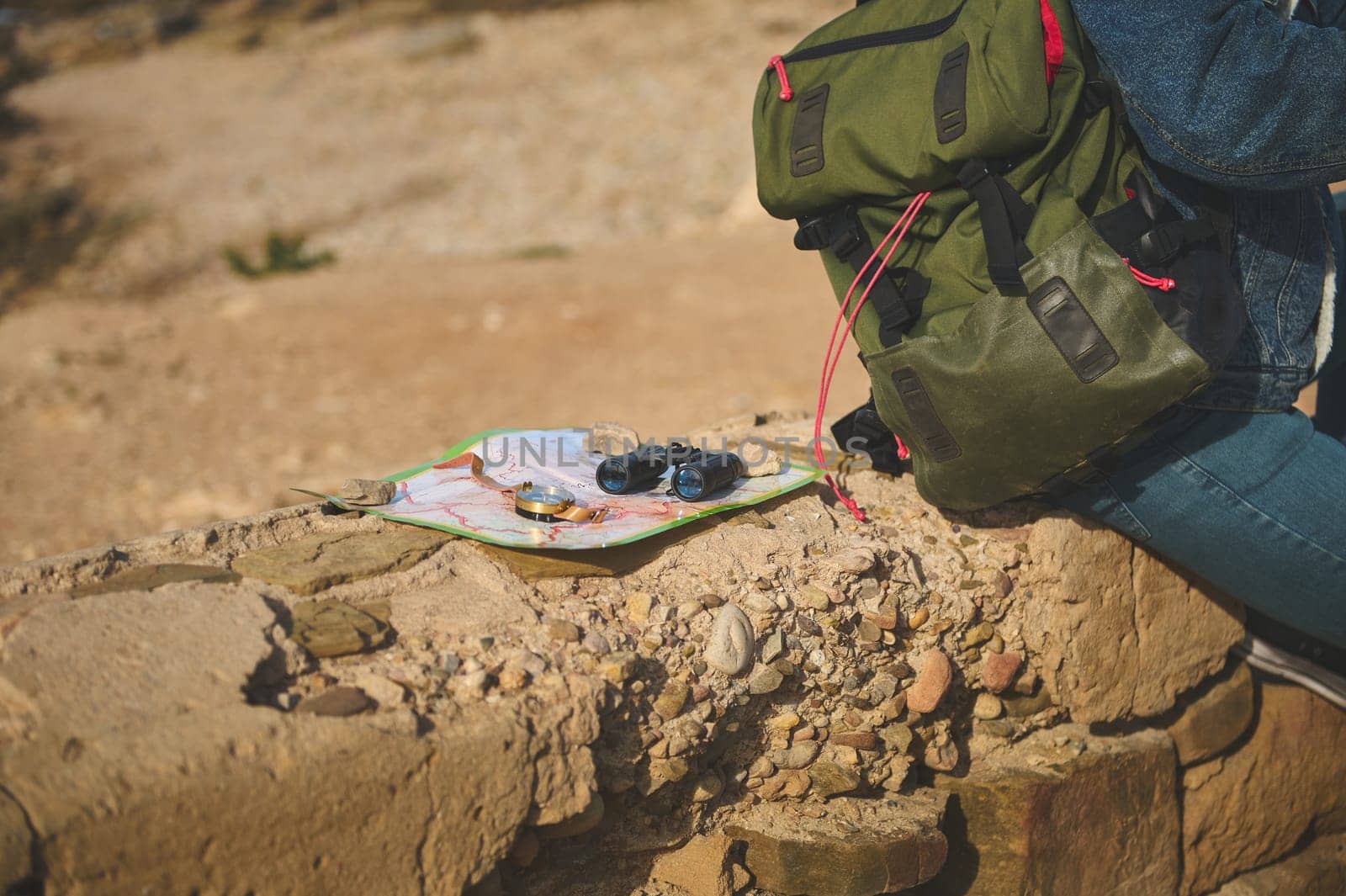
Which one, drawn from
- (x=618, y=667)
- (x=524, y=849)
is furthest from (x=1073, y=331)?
(x=524, y=849)

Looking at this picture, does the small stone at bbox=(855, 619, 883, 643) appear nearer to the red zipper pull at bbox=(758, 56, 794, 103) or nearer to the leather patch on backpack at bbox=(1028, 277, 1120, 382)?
the leather patch on backpack at bbox=(1028, 277, 1120, 382)

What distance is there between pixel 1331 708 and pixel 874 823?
123cm

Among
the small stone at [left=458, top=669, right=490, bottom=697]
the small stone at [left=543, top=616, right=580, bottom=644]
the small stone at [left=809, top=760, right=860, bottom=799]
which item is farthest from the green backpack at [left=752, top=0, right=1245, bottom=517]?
the small stone at [left=458, top=669, right=490, bottom=697]

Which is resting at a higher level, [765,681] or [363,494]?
[363,494]

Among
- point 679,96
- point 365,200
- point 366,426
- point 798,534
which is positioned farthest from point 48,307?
point 798,534

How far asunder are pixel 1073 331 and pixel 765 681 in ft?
2.44

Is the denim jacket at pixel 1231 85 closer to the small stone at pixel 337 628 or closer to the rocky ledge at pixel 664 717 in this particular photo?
the rocky ledge at pixel 664 717

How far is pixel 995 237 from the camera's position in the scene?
1.80 m

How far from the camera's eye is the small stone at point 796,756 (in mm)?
2039

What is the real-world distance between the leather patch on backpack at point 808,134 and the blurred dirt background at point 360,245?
9.99ft

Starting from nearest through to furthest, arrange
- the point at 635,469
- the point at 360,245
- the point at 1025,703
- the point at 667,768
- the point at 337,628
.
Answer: the point at 337,628
the point at 667,768
the point at 635,469
the point at 1025,703
the point at 360,245

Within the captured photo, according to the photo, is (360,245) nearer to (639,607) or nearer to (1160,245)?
(639,607)

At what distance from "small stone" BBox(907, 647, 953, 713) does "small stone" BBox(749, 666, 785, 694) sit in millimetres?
315

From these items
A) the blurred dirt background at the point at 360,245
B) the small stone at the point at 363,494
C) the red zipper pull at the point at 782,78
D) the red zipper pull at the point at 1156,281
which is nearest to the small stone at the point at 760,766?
the small stone at the point at 363,494
